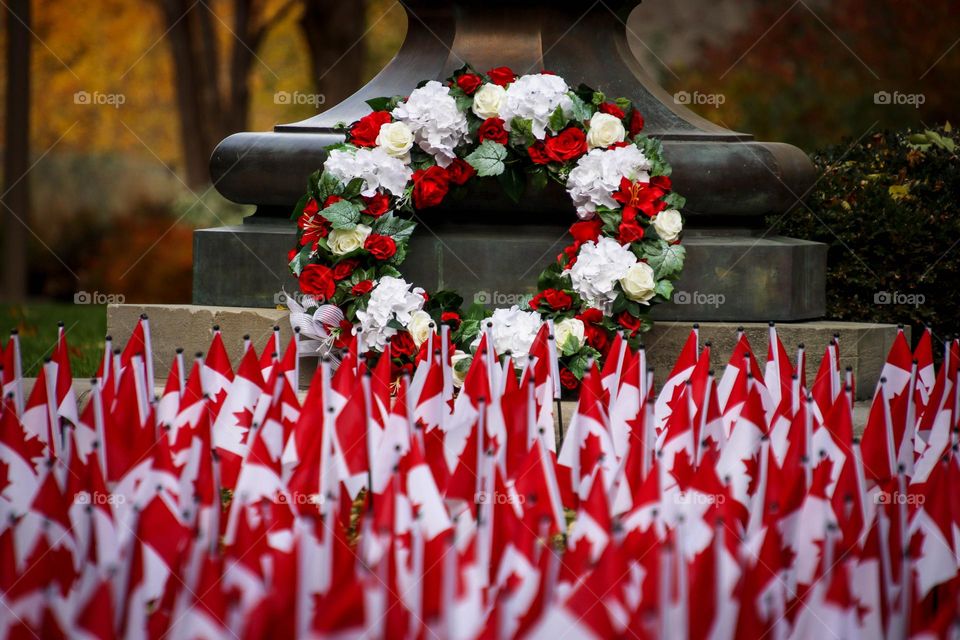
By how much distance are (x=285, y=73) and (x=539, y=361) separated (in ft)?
73.1

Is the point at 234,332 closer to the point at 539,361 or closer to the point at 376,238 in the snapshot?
the point at 376,238

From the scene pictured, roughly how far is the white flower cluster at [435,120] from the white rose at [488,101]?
0.09 meters

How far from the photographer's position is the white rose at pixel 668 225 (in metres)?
6.31

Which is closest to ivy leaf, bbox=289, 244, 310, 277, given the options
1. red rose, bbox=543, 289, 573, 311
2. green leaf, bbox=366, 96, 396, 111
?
green leaf, bbox=366, 96, 396, 111

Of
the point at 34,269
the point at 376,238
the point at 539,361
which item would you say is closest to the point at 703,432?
the point at 539,361

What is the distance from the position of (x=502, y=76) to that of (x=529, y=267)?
97 cm

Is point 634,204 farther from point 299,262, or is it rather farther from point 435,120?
point 299,262

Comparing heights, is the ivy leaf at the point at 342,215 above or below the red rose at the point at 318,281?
above

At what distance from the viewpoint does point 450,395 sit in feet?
17.7

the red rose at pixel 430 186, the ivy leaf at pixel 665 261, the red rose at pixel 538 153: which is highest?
the red rose at pixel 538 153

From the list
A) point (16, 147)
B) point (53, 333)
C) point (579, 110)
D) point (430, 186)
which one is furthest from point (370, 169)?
A: point (16, 147)

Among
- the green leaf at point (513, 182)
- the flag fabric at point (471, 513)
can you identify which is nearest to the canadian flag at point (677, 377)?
the flag fabric at point (471, 513)

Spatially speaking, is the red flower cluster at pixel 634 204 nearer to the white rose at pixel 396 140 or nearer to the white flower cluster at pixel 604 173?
the white flower cluster at pixel 604 173

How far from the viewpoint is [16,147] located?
15.6 meters
